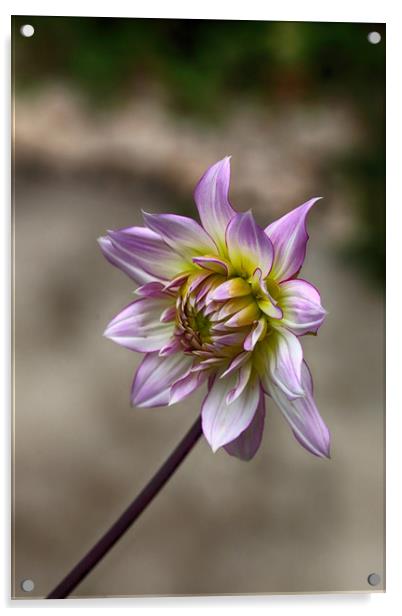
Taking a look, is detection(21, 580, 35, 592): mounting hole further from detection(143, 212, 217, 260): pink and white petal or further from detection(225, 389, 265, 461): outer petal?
detection(143, 212, 217, 260): pink and white petal

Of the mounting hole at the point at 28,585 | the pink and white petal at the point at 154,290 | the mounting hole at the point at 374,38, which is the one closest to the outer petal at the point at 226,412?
the pink and white petal at the point at 154,290

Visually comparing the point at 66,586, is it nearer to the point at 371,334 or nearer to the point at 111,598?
the point at 111,598

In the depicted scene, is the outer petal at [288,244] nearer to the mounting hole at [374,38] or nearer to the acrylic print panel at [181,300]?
the acrylic print panel at [181,300]

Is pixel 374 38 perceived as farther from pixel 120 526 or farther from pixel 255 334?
pixel 120 526

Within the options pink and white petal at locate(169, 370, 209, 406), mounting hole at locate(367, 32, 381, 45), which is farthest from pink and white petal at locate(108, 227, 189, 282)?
mounting hole at locate(367, 32, 381, 45)

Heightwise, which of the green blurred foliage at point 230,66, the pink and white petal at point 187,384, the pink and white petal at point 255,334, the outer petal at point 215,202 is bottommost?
the pink and white petal at point 187,384
